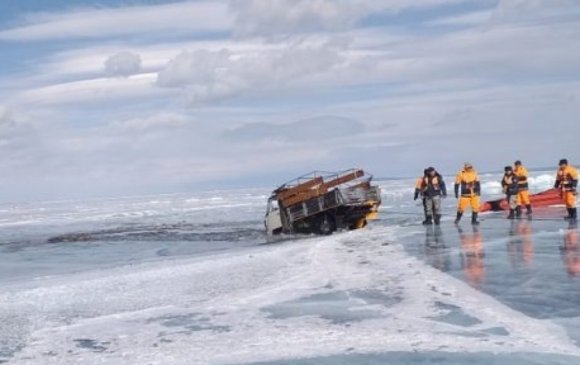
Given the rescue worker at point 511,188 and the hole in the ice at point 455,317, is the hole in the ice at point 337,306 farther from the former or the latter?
the rescue worker at point 511,188

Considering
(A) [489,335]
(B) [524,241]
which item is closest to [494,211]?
(B) [524,241]

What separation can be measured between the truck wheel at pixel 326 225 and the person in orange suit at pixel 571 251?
8850 mm

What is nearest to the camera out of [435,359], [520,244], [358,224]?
[435,359]

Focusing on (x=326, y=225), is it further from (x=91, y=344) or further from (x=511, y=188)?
(x=91, y=344)

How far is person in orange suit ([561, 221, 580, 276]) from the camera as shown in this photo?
12.6 meters

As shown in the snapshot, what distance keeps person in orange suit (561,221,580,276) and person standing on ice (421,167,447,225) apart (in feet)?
14.4

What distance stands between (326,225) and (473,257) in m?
11.8

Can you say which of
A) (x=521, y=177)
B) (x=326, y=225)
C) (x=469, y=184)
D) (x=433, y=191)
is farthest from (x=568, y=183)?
(x=326, y=225)

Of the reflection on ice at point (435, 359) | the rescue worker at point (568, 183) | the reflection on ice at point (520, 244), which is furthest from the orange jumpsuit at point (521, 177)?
the reflection on ice at point (435, 359)

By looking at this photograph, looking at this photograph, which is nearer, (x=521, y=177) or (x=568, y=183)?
(x=568, y=183)

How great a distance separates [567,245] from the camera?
16078 millimetres

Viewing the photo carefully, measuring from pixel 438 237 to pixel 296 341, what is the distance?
1221 centimetres

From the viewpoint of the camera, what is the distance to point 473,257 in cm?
1523

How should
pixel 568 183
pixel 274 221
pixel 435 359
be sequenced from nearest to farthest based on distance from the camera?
1. pixel 435 359
2. pixel 568 183
3. pixel 274 221
